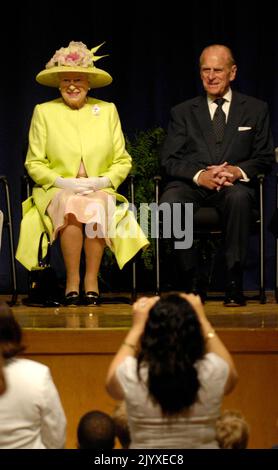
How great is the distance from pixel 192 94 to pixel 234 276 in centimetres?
164

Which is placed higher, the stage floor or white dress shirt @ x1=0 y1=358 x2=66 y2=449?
white dress shirt @ x1=0 y1=358 x2=66 y2=449

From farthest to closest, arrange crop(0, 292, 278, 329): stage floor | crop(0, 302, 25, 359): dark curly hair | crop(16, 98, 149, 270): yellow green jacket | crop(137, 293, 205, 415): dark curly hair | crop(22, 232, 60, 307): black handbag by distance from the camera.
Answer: crop(16, 98, 149, 270): yellow green jacket, crop(22, 232, 60, 307): black handbag, crop(0, 292, 278, 329): stage floor, crop(0, 302, 25, 359): dark curly hair, crop(137, 293, 205, 415): dark curly hair

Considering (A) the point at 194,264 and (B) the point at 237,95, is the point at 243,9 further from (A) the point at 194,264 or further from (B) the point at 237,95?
(A) the point at 194,264

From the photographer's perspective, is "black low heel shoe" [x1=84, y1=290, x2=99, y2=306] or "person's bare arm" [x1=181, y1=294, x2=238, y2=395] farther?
"black low heel shoe" [x1=84, y1=290, x2=99, y2=306]

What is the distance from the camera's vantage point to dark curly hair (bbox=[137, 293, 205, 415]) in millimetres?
2740

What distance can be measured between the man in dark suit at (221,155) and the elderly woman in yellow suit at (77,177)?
0.28 meters

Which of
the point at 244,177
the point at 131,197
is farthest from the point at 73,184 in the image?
the point at 244,177

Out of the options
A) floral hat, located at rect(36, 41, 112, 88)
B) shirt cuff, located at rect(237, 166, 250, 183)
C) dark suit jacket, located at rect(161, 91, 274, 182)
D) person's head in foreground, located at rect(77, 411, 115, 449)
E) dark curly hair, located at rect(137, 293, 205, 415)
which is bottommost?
person's head in foreground, located at rect(77, 411, 115, 449)

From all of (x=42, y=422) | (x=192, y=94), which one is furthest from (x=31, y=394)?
(x=192, y=94)

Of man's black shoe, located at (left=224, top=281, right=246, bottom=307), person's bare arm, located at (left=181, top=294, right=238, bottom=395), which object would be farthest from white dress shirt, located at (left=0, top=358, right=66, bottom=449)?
man's black shoe, located at (left=224, top=281, right=246, bottom=307)

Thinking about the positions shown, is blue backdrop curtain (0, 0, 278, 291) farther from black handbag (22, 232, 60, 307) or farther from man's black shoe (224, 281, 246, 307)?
man's black shoe (224, 281, 246, 307)

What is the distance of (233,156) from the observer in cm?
559

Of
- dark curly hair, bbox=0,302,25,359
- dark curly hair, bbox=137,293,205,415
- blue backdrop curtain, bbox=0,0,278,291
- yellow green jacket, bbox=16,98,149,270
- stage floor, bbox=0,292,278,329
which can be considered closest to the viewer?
dark curly hair, bbox=137,293,205,415

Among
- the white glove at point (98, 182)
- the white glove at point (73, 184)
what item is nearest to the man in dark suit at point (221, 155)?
the white glove at point (98, 182)
